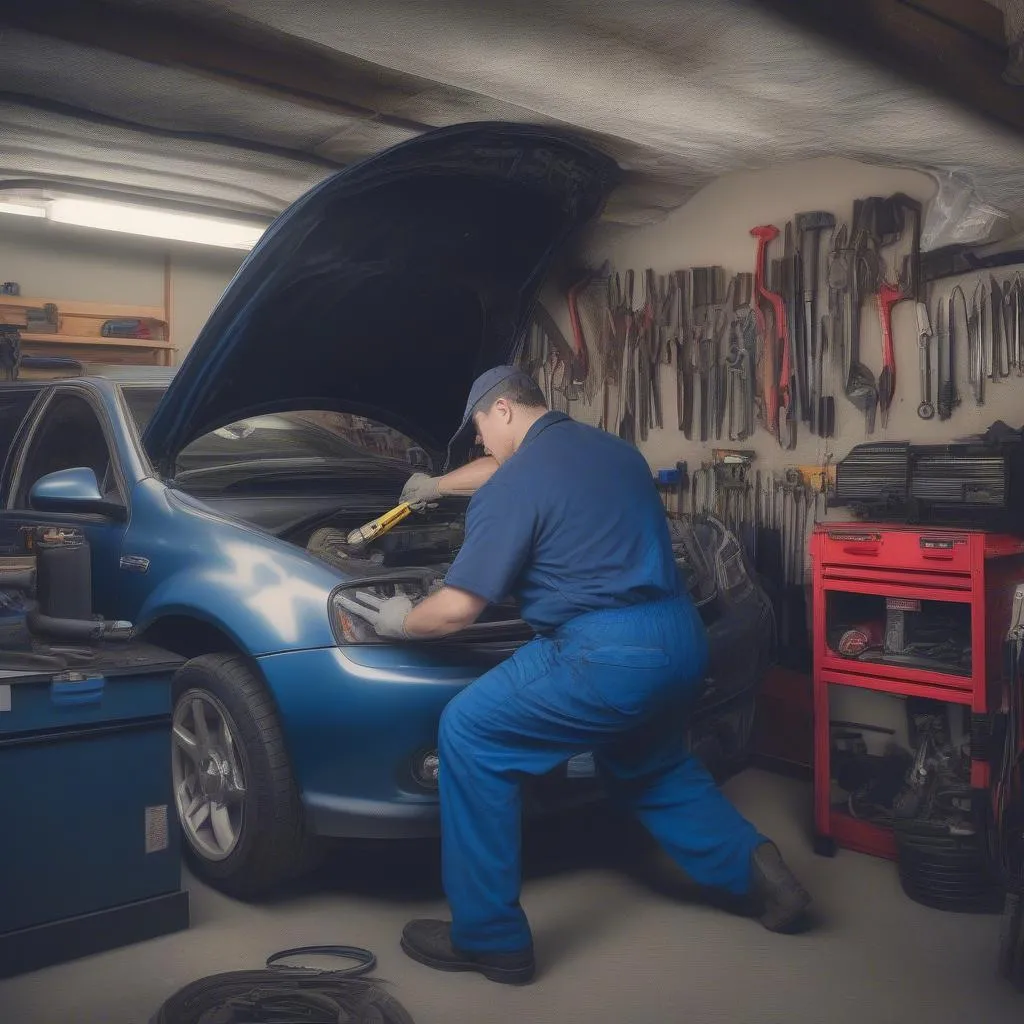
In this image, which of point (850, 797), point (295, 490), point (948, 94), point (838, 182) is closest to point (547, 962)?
point (850, 797)

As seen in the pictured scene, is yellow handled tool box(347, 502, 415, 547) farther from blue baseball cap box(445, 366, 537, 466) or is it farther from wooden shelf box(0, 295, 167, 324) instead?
wooden shelf box(0, 295, 167, 324)

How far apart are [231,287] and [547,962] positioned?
6.27 ft

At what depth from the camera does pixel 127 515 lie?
330 cm

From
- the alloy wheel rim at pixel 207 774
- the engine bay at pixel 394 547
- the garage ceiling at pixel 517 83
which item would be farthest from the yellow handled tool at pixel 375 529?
the garage ceiling at pixel 517 83

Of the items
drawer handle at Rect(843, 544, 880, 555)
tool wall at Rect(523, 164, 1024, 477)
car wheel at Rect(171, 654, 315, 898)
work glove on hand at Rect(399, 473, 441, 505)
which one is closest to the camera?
car wheel at Rect(171, 654, 315, 898)

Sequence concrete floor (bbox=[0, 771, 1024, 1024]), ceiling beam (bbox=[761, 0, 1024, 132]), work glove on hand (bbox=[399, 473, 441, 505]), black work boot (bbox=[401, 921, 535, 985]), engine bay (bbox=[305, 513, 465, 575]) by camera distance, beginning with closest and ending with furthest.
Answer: concrete floor (bbox=[0, 771, 1024, 1024])
black work boot (bbox=[401, 921, 535, 985])
ceiling beam (bbox=[761, 0, 1024, 132])
engine bay (bbox=[305, 513, 465, 575])
work glove on hand (bbox=[399, 473, 441, 505])

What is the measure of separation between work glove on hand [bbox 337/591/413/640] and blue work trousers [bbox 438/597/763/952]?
0.22 meters

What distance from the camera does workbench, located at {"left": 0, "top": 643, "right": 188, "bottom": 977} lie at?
2518 mm

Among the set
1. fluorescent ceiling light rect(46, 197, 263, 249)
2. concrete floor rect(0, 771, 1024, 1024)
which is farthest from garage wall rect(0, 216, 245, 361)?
concrete floor rect(0, 771, 1024, 1024)

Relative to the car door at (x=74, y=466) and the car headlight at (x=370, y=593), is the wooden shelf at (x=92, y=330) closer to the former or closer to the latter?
the car door at (x=74, y=466)

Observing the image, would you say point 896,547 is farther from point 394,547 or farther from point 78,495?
point 78,495

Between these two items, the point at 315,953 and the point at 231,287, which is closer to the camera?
the point at 315,953

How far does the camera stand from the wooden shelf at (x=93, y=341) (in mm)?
6031

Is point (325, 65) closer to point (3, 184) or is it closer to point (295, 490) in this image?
point (295, 490)
